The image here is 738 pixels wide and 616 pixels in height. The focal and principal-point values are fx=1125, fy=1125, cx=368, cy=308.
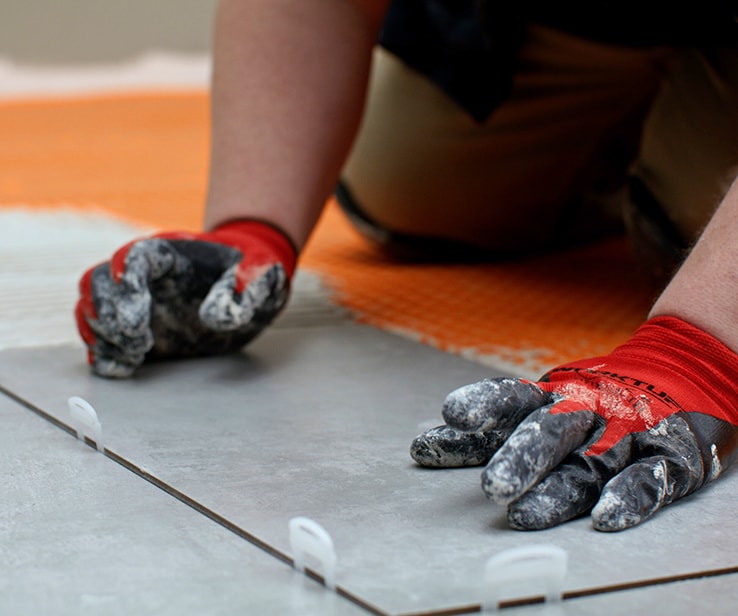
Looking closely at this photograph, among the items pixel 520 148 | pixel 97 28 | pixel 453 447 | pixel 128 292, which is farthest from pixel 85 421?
pixel 97 28

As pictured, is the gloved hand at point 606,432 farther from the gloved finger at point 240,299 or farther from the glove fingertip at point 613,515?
the gloved finger at point 240,299

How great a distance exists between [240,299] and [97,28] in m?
3.69

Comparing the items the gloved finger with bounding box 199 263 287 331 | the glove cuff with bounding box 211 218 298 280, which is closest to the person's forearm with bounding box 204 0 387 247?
the glove cuff with bounding box 211 218 298 280

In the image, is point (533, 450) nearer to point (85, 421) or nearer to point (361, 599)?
point (361, 599)

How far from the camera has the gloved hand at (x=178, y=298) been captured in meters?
1.04

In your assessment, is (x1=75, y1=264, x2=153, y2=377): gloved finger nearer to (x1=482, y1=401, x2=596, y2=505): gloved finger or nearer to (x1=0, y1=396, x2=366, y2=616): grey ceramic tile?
(x1=0, y1=396, x2=366, y2=616): grey ceramic tile

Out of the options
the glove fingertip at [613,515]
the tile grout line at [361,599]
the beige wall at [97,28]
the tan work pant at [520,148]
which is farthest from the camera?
the beige wall at [97,28]

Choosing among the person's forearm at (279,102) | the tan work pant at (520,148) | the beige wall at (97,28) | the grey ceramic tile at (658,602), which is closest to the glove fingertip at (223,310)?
the person's forearm at (279,102)

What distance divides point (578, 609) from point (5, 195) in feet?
6.47

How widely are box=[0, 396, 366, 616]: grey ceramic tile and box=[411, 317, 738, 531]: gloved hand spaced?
0.48 feet

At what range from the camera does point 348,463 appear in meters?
0.83

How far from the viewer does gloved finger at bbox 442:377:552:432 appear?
2.41 ft

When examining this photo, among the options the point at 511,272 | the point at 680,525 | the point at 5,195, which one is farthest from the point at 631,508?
the point at 5,195

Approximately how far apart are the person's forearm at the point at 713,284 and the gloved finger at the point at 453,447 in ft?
0.55
